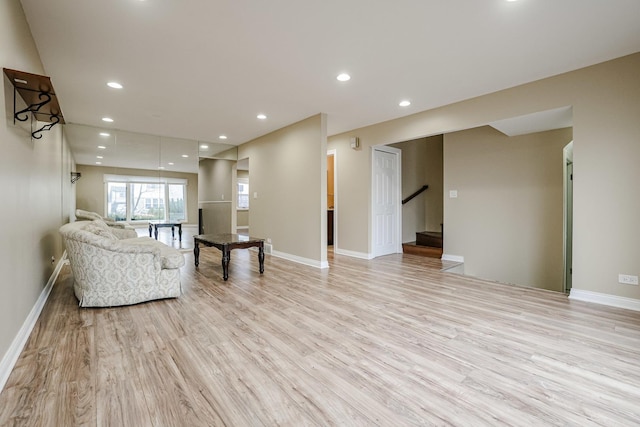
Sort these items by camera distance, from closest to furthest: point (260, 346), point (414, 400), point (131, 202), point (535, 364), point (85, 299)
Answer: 1. point (414, 400)
2. point (535, 364)
3. point (260, 346)
4. point (85, 299)
5. point (131, 202)

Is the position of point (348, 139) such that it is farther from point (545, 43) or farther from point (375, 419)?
point (375, 419)

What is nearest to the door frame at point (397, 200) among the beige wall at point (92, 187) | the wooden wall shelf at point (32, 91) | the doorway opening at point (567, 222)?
the doorway opening at point (567, 222)

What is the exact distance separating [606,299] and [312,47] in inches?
157

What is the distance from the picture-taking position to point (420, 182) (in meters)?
6.89

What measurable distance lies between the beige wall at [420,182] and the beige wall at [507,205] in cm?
134

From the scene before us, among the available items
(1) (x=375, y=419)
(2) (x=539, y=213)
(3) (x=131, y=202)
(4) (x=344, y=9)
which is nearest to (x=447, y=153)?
(2) (x=539, y=213)

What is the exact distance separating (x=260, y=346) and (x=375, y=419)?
3.40 feet

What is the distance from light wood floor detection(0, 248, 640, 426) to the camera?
4.84 feet

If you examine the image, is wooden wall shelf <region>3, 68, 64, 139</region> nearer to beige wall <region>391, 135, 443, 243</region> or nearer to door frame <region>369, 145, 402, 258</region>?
door frame <region>369, 145, 402, 258</region>

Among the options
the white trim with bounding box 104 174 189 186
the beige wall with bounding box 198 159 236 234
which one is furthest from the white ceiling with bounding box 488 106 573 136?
the white trim with bounding box 104 174 189 186

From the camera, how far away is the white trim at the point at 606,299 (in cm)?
Result: 291

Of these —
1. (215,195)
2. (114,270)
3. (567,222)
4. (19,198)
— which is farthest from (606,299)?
(215,195)

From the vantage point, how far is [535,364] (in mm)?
1935

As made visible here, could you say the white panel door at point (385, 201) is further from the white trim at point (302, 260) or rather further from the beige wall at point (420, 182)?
the white trim at point (302, 260)
